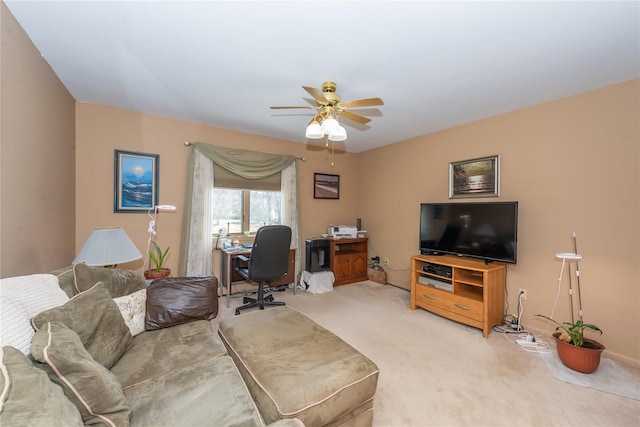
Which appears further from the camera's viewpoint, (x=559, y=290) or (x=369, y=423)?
(x=559, y=290)

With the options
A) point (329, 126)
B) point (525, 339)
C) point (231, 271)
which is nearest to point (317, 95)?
point (329, 126)

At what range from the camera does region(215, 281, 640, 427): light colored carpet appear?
1612mm

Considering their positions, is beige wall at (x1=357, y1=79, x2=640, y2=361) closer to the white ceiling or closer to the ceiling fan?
the white ceiling

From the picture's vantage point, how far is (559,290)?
2.58 m

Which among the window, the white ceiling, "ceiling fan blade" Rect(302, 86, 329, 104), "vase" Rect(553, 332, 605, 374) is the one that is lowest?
"vase" Rect(553, 332, 605, 374)

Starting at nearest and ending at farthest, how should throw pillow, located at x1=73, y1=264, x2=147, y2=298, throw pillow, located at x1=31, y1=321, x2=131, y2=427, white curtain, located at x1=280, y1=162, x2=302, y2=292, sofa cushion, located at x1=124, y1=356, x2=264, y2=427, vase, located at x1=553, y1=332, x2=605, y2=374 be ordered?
1. throw pillow, located at x1=31, y1=321, x2=131, y2=427
2. sofa cushion, located at x1=124, y1=356, x2=264, y2=427
3. throw pillow, located at x1=73, y1=264, x2=147, y2=298
4. vase, located at x1=553, y1=332, x2=605, y2=374
5. white curtain, located at x1=280, y1=162, x2=302, y2=292

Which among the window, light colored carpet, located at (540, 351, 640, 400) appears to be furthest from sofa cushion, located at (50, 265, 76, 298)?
light colored carpet, located at (540, 351, 640, 400)

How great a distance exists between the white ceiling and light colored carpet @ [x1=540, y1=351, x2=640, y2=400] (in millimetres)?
2412

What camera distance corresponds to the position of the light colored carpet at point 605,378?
1.85 m

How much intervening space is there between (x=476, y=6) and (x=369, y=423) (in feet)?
7.92

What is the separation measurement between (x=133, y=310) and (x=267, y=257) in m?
1.49

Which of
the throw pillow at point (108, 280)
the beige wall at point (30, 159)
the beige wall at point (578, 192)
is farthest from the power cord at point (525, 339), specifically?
the beige wall at point (30, 159)

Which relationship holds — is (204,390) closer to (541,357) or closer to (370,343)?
(370,343)

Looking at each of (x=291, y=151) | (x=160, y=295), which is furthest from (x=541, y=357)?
(x=291, y=151)
